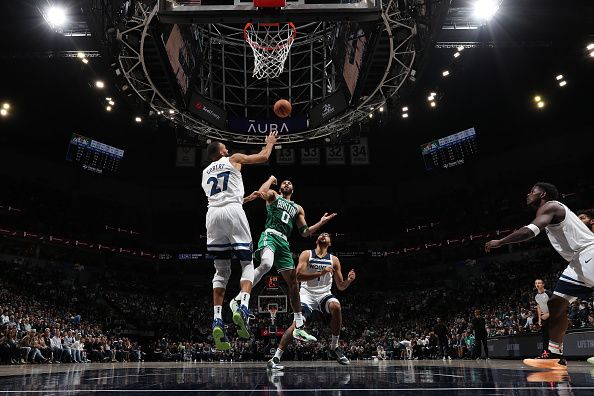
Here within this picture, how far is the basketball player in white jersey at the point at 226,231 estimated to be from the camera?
4.87 metres

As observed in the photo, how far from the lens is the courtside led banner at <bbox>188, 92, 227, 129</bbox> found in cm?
1653

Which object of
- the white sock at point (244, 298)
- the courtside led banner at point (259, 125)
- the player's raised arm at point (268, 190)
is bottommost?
the white sock at point (244, 298)

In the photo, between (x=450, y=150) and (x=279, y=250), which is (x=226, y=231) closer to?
(x=279, y=250)

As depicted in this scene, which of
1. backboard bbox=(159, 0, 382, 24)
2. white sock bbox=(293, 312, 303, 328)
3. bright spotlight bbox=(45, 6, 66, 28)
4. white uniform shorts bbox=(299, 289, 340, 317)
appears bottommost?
white sock bbox=(293, 312, 303, 328)

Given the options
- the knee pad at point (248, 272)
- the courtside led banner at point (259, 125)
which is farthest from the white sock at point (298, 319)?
the courtside led banner at point (259, 125)

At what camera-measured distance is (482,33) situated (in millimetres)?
16625

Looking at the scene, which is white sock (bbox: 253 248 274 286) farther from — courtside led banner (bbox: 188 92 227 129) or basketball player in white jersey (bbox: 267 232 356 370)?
courtside led banner (bbox: 188 92 227 129)

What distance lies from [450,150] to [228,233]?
27.3 m

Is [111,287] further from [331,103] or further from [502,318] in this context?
[502,318]

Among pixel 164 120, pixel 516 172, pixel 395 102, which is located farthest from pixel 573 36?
pixel 164 120

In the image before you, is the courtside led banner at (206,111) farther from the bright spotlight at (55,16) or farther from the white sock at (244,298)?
the white sock at (244,298)

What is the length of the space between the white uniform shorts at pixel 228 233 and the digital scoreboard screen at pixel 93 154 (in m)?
26.6

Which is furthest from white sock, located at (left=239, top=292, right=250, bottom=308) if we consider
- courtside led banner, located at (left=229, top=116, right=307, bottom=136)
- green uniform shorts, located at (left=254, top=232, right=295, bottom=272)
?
courtside led banner, located at (left=229, top=116, right=307, bottom=136)

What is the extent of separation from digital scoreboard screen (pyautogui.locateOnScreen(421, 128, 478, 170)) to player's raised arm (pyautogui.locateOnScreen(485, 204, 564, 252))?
2579 cm
